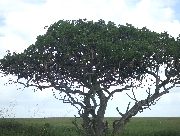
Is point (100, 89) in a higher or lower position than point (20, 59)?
lower

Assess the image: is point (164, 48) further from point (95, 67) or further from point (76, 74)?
point (76, 74)

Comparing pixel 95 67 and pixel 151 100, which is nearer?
pixel 95 67

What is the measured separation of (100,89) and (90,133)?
4.49 m

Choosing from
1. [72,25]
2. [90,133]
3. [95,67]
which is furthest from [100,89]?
[72,25]

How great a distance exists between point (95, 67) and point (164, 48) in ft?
21.6

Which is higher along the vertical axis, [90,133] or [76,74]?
[76,74]

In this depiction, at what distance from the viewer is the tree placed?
26891 millimetres

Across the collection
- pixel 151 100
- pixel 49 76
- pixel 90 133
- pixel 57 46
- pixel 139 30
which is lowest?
pixel 90 133

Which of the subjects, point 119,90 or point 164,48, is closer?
point 164,48

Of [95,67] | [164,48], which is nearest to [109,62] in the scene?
[95,67]

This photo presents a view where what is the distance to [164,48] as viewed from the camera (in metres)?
28.9

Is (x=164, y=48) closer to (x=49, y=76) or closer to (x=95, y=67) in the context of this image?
(x=95, y=67)

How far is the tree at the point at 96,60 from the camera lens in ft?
88.2

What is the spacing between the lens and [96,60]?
2781 centimetres
